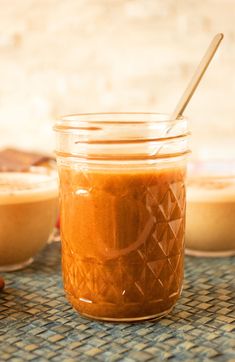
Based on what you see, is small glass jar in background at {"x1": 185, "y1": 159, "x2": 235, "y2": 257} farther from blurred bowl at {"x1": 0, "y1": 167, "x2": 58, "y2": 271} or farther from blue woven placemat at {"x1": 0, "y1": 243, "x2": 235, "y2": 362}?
blurred bowl at {"x1": 0, "y1": 167, "x2": 58, "y2": 271}

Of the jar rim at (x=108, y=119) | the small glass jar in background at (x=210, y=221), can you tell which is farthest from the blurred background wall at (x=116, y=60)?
the jar rim at (x=108, y=119)

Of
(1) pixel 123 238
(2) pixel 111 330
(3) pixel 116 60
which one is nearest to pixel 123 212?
(1) pixel 123 238

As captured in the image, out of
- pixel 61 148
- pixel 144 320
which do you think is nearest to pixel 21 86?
pixel 61 148

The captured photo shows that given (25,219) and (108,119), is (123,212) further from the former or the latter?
(25,219)

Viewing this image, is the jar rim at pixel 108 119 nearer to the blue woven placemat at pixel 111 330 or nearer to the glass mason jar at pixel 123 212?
the glass mason jar at pixel 123 212

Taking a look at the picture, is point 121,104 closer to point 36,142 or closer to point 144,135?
point 36,142

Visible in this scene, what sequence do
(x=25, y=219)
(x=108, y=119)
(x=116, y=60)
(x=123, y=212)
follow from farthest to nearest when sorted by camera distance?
(x=116, y=60) < (x=25, y=219) < (x=108, y=119) < (x=123, y=212)
